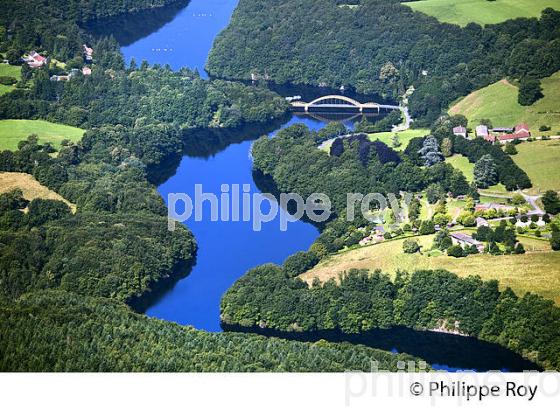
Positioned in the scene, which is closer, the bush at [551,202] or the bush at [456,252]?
the bush at [456,252]

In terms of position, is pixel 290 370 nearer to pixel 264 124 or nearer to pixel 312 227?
pixel 312 227

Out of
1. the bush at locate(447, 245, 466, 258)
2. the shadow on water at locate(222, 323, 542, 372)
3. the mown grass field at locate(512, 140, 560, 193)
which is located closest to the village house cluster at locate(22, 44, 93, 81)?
the mown grass field at locate(512, 140, 560, 193)

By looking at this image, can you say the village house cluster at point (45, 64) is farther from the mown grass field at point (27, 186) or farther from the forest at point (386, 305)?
the forest at point (386, 305)

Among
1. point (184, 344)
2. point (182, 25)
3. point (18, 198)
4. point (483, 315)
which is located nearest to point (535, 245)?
point (483, 315)

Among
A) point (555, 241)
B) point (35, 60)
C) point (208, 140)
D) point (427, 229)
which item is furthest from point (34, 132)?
point (555, 241)

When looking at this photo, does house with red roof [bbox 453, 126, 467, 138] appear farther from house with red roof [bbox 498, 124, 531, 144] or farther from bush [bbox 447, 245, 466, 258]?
bush [bbox 447, 245, 466, 258]

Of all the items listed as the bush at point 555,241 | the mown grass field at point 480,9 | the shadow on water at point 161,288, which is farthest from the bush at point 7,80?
the bush at point 555,241

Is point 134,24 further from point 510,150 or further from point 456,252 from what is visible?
point 456,252
